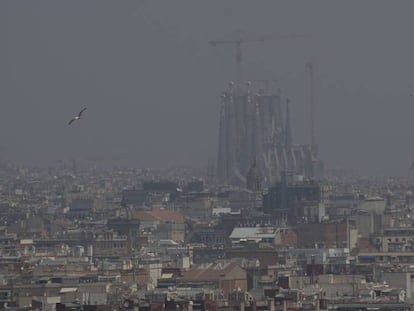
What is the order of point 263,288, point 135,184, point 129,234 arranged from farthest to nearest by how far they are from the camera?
point 135,184 → point 129,234 → point 263,288

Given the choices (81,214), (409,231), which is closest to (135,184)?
(81,214)

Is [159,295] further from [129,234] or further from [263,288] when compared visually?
[129,234]

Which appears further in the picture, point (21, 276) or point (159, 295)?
point (21, 276)

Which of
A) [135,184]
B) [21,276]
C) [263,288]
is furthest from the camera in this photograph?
[135,184]

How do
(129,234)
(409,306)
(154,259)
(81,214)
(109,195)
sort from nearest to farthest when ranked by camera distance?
(409,306) < (154,259) < (129,234) < (81,214) < (109,195)

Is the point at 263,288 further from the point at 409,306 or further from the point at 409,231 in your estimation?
the point at 409,231

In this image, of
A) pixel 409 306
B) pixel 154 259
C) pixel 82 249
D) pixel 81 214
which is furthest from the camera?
pixel 81 214

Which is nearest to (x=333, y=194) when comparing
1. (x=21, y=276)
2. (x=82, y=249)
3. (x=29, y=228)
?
(x=29, y=228)

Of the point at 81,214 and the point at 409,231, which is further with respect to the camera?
the point at 81,214
